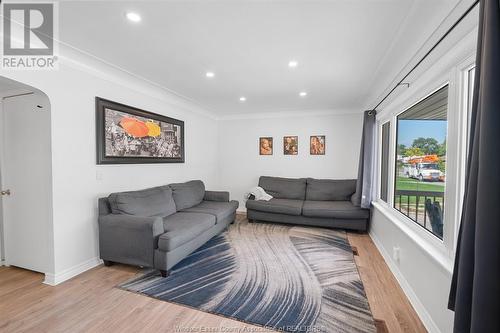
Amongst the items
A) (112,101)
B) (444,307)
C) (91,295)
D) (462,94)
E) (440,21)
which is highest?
(440,21)

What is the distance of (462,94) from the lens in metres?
1.57

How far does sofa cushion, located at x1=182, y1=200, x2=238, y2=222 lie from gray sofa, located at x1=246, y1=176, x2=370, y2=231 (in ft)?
1.80

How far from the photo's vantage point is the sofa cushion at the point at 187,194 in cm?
→ 360

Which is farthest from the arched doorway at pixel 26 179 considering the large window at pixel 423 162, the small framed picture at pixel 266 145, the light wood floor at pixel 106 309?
the small framed picture at pixel 266 145

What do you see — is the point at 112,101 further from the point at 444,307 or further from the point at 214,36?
the point at 444,307

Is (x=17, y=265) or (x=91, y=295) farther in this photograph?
(x=17, y=265)

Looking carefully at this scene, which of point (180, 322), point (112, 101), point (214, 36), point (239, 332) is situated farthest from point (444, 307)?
point (112, 101)

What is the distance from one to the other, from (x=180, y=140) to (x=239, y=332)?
10.5 feet

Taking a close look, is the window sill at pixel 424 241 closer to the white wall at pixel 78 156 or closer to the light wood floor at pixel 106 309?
the light wood floor at pixel 106 309

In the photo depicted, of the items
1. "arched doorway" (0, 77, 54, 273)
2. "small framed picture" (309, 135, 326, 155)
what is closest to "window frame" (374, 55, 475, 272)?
"small framed picture" (309, 135, 326, 155)

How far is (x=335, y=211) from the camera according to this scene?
389 centimetres

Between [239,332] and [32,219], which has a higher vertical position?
[32,219]

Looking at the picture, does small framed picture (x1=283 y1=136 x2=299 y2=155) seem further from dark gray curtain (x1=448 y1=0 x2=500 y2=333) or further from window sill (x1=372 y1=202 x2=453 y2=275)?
dark gray curtain (x1=448 y1=0 x2=500 y2=333)

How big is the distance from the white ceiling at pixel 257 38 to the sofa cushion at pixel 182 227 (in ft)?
6.23
